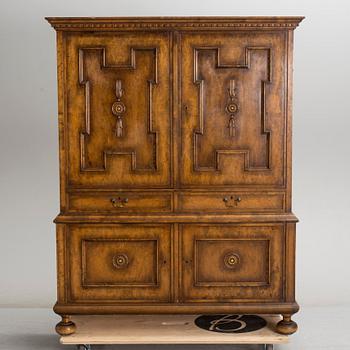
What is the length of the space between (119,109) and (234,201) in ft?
2.66

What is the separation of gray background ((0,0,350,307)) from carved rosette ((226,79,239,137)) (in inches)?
45.7

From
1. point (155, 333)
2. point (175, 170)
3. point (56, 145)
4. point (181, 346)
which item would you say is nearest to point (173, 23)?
point (175, 170)

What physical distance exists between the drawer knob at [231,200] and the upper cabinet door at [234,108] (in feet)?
0.26

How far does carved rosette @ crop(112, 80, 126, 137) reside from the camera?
350 cm

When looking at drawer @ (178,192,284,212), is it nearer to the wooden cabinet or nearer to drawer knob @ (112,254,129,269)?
the wooden cabinet

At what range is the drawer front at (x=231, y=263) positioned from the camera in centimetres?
355

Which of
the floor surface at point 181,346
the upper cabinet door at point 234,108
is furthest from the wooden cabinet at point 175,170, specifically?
the floor surface at point 181,346

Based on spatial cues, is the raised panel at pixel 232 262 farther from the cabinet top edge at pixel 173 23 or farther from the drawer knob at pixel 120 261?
the cabinet top edge at pixel 173 23

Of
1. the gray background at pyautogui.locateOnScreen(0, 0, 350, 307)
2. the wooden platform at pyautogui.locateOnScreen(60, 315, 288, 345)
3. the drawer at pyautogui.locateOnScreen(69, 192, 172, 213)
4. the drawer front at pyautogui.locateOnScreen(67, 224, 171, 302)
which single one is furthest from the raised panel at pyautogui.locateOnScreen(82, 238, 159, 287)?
the gray background at pyautogui.locateOnScreen(0, 0, 350, 307)

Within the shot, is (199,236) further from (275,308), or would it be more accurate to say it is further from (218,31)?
(218,31)

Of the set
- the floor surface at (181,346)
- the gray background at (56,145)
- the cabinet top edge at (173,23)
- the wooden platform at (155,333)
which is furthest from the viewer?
the gray background at (56,145)

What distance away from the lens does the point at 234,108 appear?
3508 millimetres

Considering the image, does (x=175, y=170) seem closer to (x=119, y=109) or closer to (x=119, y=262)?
(x=119, y=109)

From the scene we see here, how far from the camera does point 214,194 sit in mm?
3549
